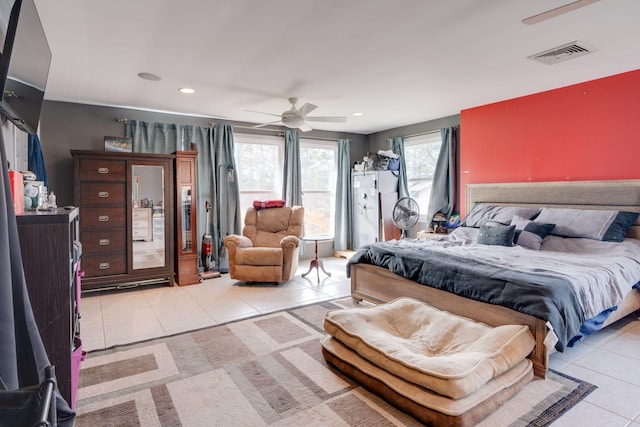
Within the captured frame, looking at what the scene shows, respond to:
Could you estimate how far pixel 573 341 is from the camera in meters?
2.39

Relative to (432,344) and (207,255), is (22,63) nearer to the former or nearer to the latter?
(432,344)

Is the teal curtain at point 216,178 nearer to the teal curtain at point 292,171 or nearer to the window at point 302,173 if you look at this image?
the window at point 302,173

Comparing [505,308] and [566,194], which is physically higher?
[566,194]

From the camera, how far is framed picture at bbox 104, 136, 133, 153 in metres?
4.30

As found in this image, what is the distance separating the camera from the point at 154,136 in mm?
4867

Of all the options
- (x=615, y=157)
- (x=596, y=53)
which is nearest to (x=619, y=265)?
(x=615, y=157)

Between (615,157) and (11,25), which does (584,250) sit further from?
(11,25)

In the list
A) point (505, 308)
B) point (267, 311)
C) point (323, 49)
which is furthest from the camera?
point (267, 311)

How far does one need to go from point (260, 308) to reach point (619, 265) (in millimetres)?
3106

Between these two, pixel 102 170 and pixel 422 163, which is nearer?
pixel 102 170

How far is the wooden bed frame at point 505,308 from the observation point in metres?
2.34

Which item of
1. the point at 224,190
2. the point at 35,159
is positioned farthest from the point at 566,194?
the point at 35,159

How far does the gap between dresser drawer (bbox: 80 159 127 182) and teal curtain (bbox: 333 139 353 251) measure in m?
3.56

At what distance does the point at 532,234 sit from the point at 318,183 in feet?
12.2
